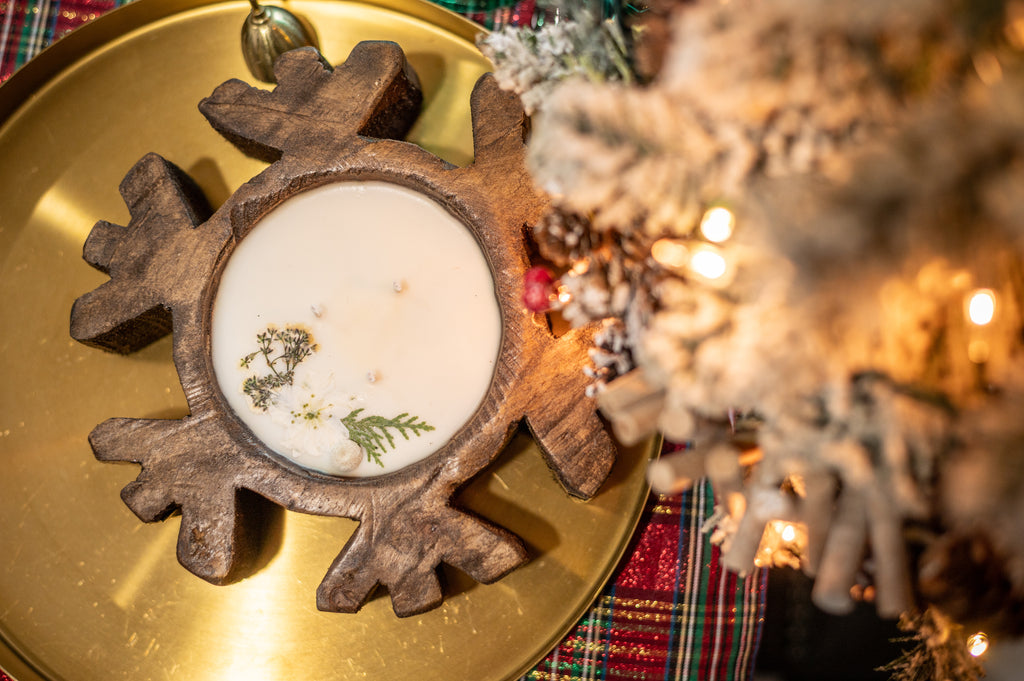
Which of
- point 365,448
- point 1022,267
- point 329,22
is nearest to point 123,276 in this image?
point 365,448

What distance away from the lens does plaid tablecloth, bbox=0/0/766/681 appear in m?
1.08

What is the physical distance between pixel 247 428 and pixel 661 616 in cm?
68

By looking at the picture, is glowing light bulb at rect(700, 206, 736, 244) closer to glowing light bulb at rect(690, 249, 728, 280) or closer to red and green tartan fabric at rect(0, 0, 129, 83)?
glowing light bulb at rect(690, 249, 728, 280)

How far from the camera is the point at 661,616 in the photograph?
1.08 metres

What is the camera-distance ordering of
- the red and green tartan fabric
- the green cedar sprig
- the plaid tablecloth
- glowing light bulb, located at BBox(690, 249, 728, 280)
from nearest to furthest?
glowing light bulb, located at BBox(690, 249, 728, 280) < the green cedar sprig < the plaid tablecloth < the red and green tartan fabric

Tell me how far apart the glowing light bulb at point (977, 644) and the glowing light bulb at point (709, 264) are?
59 centimetres

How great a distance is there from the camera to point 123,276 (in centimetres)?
96

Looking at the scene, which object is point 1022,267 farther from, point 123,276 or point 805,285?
point 123,276

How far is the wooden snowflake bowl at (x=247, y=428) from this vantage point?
34.4 inches

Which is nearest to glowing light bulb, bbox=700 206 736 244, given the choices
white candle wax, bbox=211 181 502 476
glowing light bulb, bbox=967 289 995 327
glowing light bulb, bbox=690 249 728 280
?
glowing light bulb, bbox=690 249 728 280

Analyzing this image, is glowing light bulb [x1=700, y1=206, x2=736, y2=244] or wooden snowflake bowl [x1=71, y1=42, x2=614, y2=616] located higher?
glowing light bulb [x1=700, y1=206, x2=736, y2=244]

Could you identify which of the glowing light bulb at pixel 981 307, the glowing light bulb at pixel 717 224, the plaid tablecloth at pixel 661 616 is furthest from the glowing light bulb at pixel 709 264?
the plaid tablecloth at pixel 661 616

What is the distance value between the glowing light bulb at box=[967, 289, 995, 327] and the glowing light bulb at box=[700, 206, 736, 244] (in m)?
0.19

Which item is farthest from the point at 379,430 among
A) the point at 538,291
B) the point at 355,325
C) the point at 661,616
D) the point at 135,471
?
the point at 661,616
